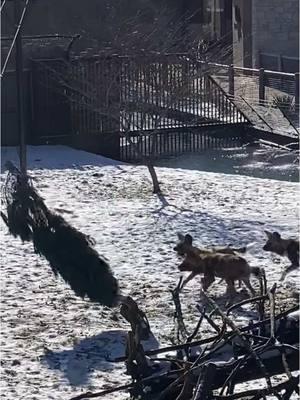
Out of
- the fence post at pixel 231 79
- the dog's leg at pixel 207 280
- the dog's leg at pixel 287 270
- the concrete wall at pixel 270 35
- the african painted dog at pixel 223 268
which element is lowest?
the dog's leg at pixel 287 270

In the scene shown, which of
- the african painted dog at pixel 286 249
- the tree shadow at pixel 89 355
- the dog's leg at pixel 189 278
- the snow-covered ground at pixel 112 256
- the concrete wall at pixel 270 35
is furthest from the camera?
the concrete wall at pixel 270 35

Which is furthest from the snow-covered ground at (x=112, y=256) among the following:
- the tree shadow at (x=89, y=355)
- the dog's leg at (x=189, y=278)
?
the dog's leg at (x=189, y=278)

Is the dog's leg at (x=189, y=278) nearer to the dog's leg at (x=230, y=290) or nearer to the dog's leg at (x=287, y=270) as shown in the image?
the dog's leg at (x=230, y=290)

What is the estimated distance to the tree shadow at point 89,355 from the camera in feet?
21.6

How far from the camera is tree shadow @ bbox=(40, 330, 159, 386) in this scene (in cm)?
658

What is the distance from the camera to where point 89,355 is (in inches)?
273

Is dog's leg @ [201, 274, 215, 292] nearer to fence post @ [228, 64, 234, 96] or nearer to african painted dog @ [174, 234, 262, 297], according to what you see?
african painted dog @ [174, 234, 262, 297]

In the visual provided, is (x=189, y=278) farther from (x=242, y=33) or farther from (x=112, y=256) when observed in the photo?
(x=242, y=33)

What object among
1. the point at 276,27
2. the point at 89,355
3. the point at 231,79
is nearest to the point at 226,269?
the point at 89,355

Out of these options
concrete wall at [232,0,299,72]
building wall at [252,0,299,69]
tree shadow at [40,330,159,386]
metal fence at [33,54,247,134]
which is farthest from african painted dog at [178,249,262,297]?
building wall at [252,0,299,69]

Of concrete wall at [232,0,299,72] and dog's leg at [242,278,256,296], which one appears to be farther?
concrete wall at [232,0,299,72]

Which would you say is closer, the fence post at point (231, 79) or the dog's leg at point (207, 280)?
the dog's leg at point (207, 280)

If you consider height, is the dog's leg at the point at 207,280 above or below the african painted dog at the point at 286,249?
below

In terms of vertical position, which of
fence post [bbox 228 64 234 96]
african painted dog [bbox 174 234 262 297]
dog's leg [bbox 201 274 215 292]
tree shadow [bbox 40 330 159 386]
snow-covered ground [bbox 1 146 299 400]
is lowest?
tree shadow [bbox 40 330 159 386]
